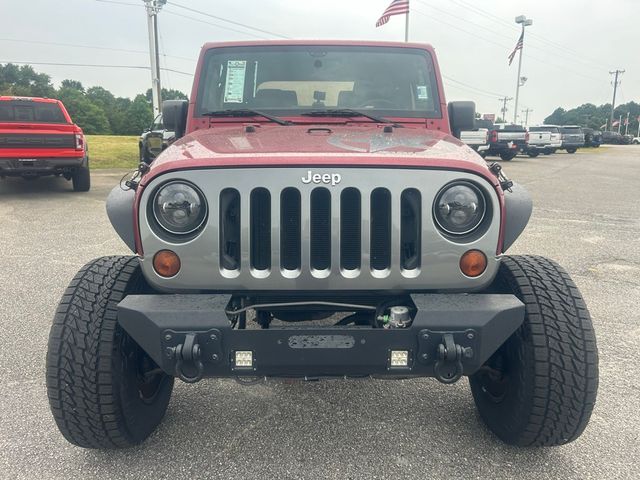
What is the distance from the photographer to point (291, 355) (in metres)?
2.05

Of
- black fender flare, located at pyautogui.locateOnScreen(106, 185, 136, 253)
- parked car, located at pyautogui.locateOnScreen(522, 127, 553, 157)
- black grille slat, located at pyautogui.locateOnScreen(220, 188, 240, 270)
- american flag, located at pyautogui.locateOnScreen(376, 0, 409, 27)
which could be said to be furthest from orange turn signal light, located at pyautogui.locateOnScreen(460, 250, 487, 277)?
parked car, located at pyautogui.locateOnScreen(522, 127, 553, 157)

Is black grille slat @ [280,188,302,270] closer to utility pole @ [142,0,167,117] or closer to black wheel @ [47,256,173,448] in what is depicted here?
→ black wheel @ [47,256,173,448]

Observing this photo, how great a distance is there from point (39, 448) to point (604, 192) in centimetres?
1351

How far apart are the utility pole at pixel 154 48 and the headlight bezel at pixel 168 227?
71.1 ft

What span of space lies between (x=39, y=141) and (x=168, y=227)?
30.2 ft

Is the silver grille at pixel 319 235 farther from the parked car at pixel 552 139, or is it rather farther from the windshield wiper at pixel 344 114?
the parked car at pixel 552 139

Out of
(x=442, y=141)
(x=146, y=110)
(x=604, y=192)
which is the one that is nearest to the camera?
(x=442, y=141)

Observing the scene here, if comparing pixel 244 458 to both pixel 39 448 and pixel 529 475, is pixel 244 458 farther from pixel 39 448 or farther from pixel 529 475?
pixel 529 475

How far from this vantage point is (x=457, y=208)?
2.12 metres

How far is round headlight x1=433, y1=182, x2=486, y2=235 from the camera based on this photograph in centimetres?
212

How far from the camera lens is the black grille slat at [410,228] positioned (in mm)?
2111

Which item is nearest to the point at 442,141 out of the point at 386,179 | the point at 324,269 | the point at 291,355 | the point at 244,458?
the point at 386,179

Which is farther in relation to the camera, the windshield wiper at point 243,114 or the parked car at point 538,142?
→ the parked car at point 538,142

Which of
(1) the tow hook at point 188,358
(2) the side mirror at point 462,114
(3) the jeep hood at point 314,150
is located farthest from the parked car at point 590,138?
(1) the tow hook at point 188,358
